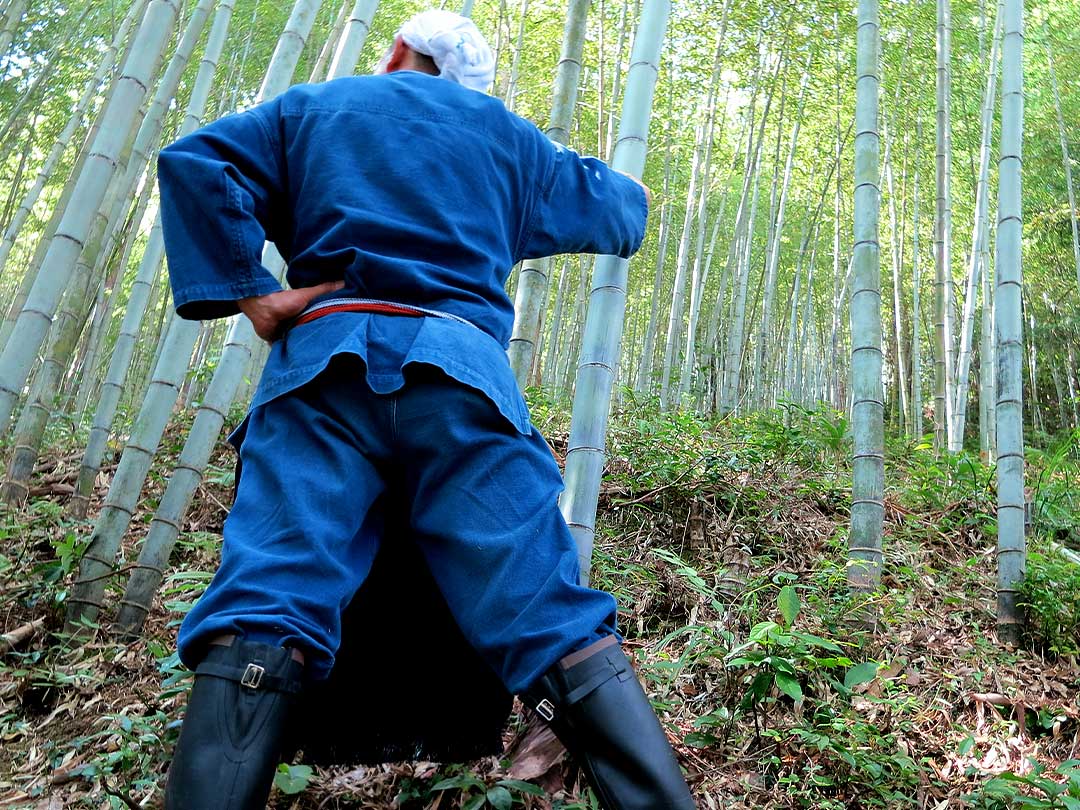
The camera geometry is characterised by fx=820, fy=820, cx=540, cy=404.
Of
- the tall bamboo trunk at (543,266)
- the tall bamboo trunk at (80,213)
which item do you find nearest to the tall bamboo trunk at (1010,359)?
the tall bamboo trunk at (543,266)

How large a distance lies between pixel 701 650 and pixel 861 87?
2.09 metres

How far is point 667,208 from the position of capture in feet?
29.2

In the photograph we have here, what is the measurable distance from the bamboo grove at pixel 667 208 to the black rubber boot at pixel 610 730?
2.76 ft

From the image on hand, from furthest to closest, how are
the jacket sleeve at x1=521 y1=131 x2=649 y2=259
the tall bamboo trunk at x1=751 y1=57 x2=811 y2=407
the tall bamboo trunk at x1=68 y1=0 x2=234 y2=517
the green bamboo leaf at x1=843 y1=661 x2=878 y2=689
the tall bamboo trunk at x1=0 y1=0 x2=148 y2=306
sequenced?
the tall bamboo trunk at x1=751 y1=57 x2=811 y2=407 < the tall bamboo trunk at x1=0 y1=0 x2=148 y2=306 < the tall bamboo trunk at x1=68 y1=0 x2=234 y2=517 < the green bamboo leaf at x1=843 y1=661 x2=878 y2=689 < the jacket sleeve at x1=521 y1=131 x2=649 y2=259

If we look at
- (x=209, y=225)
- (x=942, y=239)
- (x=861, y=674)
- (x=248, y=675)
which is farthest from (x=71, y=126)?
(x=861, y=674)

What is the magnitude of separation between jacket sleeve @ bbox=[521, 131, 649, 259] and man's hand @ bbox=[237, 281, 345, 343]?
40 centimetres

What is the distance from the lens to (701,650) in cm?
A: 224

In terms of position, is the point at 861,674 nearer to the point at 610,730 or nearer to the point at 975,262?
the point at 610,730

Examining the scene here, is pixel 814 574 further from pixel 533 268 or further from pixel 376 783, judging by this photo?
pixel 376 783

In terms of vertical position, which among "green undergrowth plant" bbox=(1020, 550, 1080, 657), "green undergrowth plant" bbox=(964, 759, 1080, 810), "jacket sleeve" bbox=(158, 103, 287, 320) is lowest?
"green undergrowth plant" bbox=(964, 759, 1080, 810)

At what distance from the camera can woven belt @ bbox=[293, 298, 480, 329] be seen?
4.03ft

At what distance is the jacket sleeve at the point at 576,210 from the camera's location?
1.48 m

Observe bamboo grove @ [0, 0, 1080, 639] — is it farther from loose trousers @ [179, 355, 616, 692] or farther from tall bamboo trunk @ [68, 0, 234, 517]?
loose trousers @ [179, 355, 616, 692]

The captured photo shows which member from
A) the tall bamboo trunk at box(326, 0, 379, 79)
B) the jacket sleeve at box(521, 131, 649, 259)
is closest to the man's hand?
the jacket sleeve at box(521, 131, 649, 259)
